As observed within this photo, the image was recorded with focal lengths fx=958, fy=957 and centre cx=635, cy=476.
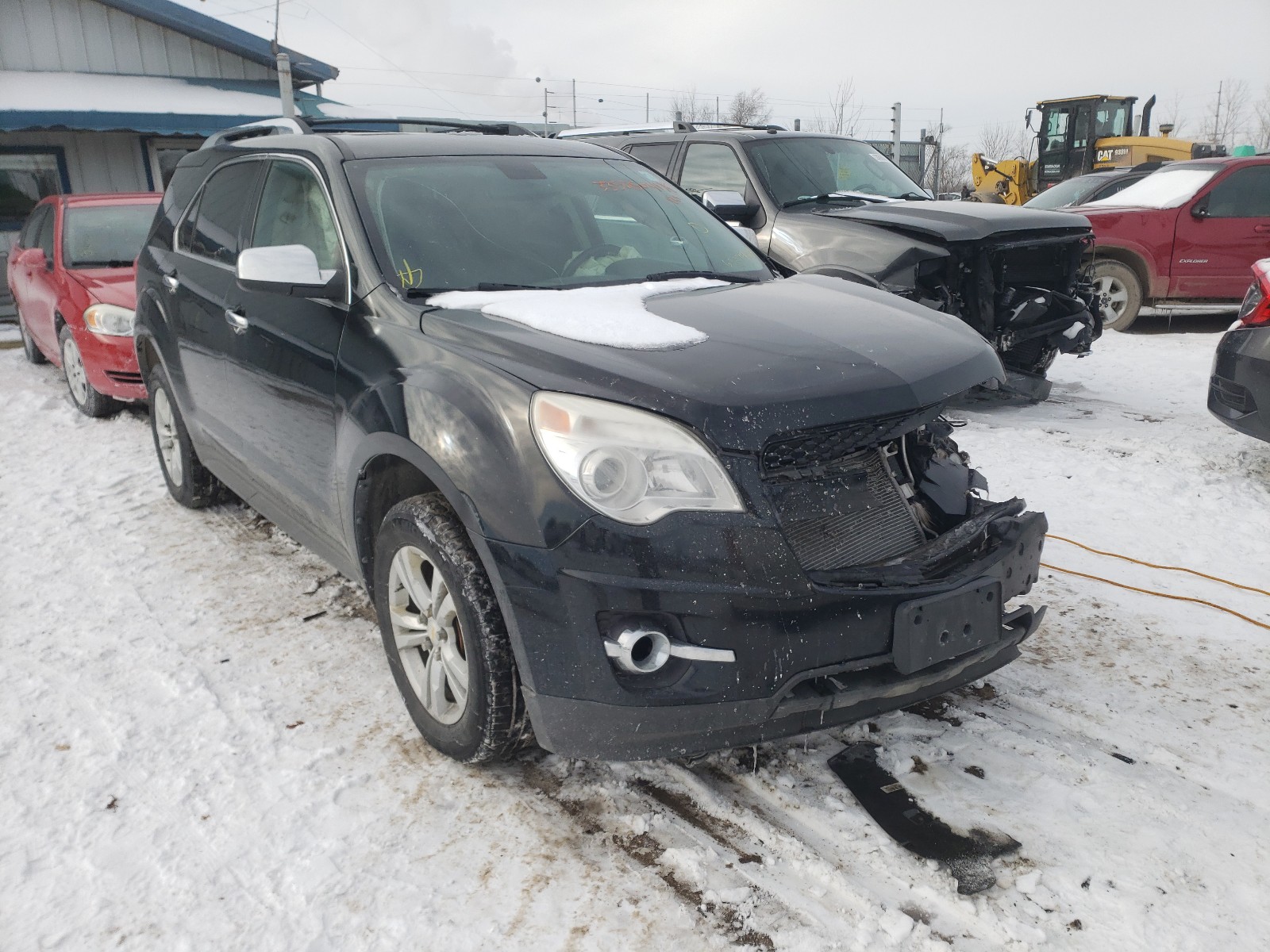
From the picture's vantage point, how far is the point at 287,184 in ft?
12.1

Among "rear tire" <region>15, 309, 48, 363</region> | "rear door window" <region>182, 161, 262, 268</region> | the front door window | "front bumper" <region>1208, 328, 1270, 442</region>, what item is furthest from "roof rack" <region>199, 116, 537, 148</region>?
"rear tire" <region>15, 309, 48, 363</region>

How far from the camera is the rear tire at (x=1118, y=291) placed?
9.80 metres

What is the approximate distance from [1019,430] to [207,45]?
1594cm

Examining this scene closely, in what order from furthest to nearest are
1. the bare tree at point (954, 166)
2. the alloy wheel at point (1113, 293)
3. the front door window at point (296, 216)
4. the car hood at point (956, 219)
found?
the bare tree at point (954, 166) < the alloy wheel at point (1113, 293) < the car hood at point (956, 219) < the front door window at point (296, 216)

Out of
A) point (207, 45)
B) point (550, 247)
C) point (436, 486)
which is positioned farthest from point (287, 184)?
point (207, 45)

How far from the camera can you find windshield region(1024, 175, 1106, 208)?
1114cm

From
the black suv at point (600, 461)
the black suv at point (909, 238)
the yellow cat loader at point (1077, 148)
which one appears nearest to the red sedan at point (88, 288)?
the black suv at point (600, 461)

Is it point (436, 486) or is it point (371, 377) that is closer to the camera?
point (436, 486)

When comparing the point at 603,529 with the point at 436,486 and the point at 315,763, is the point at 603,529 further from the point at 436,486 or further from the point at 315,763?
the point at 315,763

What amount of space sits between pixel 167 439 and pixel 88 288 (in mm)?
2722

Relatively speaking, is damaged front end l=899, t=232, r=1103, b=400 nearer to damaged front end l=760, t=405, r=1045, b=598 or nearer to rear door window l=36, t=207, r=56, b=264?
damaged front end l=760, t=405, r=1045, b=598

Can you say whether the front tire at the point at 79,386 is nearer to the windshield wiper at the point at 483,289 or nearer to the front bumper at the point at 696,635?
the windshield wiper at the point at 483,289

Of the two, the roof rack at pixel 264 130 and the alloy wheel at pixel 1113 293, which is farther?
the alloy wheel at pixel 1113 293

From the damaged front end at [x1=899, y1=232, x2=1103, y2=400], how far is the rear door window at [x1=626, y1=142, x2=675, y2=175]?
2504mm
